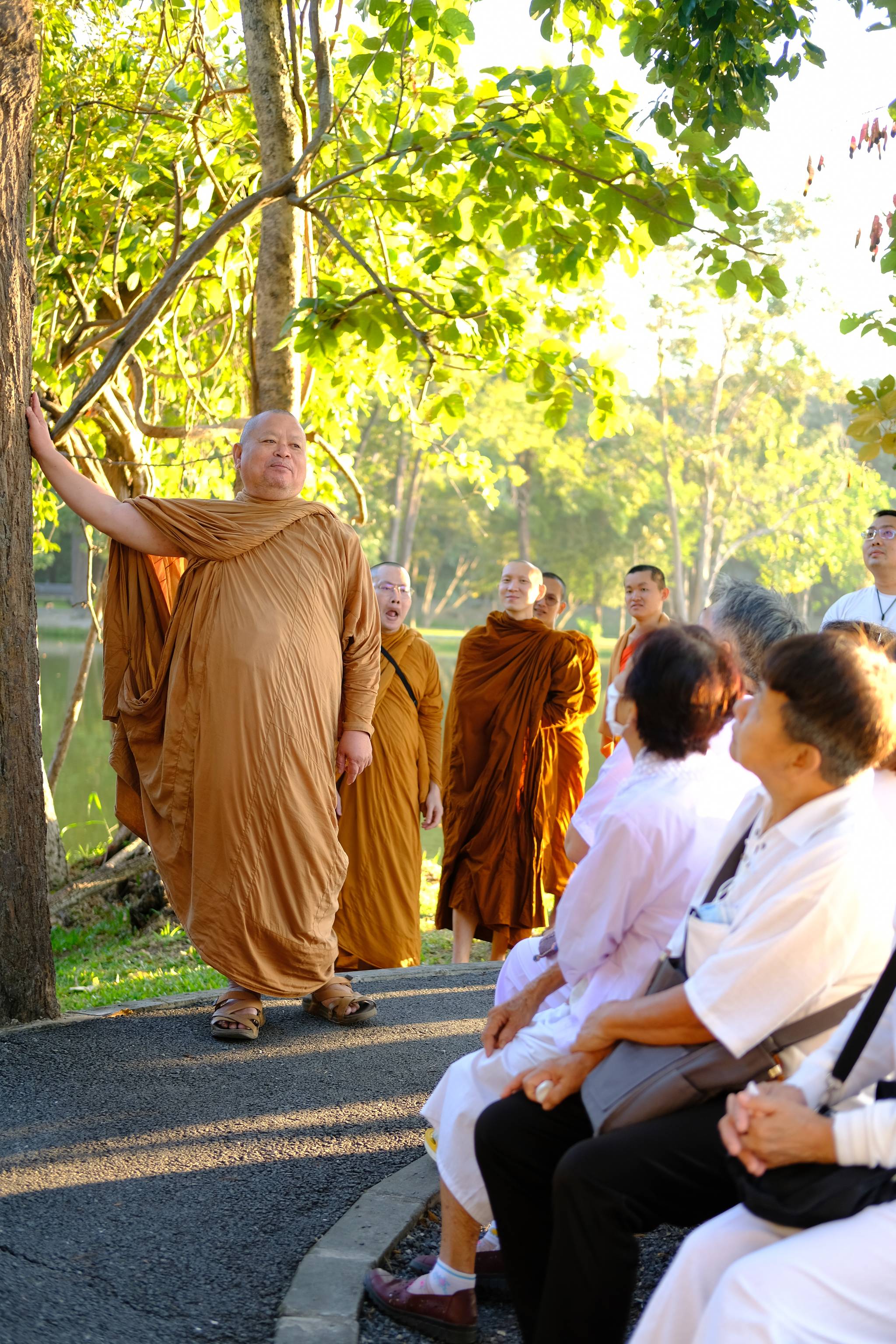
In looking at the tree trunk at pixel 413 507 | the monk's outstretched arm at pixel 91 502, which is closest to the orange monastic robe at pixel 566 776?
the monk's outstretched arm at pixel 91 502

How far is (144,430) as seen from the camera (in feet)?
27.6

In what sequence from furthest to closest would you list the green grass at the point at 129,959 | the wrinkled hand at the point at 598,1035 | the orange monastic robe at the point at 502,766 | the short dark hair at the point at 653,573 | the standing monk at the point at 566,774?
1. the short dark hair at the point at 653,573
2. the standing monk at the point at 566,774
3. the orange monastic robe at the point at 502,766
4. the green grass at the point at 129,959
5. the wrinkled hand at the point at 598,1035

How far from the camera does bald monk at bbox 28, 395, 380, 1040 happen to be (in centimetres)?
460

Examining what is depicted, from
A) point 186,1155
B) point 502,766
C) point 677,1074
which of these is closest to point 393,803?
point 502,766

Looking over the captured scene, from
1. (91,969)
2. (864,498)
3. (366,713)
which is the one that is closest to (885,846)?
(366,713)

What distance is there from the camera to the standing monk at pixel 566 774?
285 inches

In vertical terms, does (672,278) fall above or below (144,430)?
above

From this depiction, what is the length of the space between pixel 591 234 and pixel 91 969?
4.83 metres

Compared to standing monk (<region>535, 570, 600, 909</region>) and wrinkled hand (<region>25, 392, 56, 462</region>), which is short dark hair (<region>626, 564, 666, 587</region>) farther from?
wrinkled hand (<region>25, 392, 56, 462</region>)

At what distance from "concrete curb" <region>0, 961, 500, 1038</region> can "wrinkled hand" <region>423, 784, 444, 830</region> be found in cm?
72

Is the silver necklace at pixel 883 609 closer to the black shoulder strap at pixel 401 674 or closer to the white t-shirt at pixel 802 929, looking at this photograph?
the black shoulder strap at pixel 401 674

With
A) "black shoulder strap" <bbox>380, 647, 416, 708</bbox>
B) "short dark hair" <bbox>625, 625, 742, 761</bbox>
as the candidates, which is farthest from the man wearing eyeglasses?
"short dark hair" <bbox>625, 625, 742, 761</bbox>

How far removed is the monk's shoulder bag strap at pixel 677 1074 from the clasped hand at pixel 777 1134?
0.13 meters

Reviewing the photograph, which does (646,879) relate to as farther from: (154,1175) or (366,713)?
(366,713)
